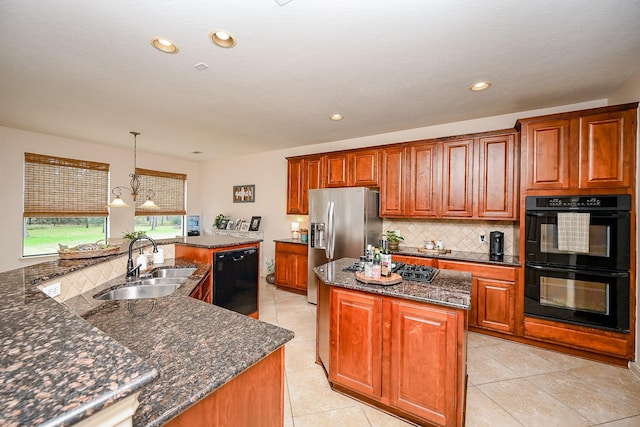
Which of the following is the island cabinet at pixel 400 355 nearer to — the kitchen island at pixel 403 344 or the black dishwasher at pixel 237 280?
the kitchen island at pixel 403 344

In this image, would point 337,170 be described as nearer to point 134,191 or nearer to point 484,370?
point 484,370

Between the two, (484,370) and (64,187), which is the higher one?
(64,187)

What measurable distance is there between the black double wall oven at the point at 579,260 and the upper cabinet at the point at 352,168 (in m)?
1.90

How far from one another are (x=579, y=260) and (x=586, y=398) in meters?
1.17

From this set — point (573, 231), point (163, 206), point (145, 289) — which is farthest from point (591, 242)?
point (163, 206)

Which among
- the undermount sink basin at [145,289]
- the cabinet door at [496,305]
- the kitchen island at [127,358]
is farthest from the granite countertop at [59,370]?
the cabinet door at [496,305]

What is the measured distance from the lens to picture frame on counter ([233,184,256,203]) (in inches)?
230

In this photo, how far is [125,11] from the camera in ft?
5.44

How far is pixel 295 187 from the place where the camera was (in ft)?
15.4

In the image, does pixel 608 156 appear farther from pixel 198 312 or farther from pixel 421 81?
pixel 198 312

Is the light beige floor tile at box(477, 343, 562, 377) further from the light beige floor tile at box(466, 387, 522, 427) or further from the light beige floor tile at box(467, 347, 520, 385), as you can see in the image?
the light beige floor tile at box(466, 387, 522, 427)

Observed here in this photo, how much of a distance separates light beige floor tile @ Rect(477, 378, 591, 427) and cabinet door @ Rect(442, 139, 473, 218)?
1.83 m

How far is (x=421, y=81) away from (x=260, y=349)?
2626 mm

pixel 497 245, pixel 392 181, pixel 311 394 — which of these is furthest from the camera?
pixel 392 181
